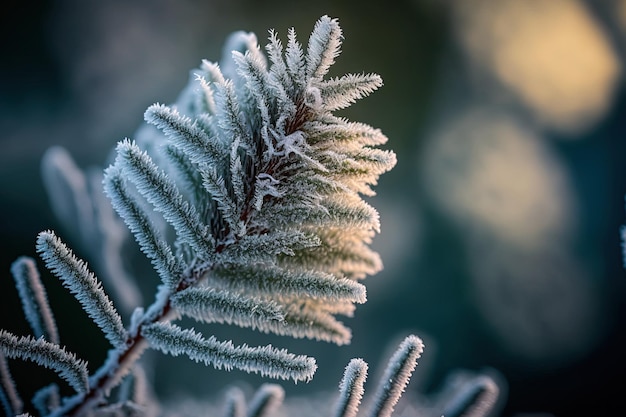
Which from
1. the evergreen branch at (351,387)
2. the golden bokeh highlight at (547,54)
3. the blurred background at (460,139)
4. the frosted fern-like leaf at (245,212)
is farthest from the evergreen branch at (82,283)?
the golden bokeh highlight at (547,54)

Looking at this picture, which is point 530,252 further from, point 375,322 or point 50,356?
point 50,356

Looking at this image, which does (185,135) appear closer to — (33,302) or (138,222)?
(138,222)

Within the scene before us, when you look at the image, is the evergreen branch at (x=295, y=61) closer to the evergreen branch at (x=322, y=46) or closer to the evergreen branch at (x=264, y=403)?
the evergreen branch at (x=322, y=46)

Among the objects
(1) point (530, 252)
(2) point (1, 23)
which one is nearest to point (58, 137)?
(2) point (1, 23)

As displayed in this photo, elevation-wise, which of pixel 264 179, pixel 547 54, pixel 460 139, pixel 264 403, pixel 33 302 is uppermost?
pixel 547 54

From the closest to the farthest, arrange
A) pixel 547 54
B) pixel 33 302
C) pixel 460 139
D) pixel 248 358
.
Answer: pixel 248 358
pixel 33 302
pixel 547 54
pixel 460 139

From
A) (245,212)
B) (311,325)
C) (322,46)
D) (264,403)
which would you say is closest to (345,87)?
(322,46)
